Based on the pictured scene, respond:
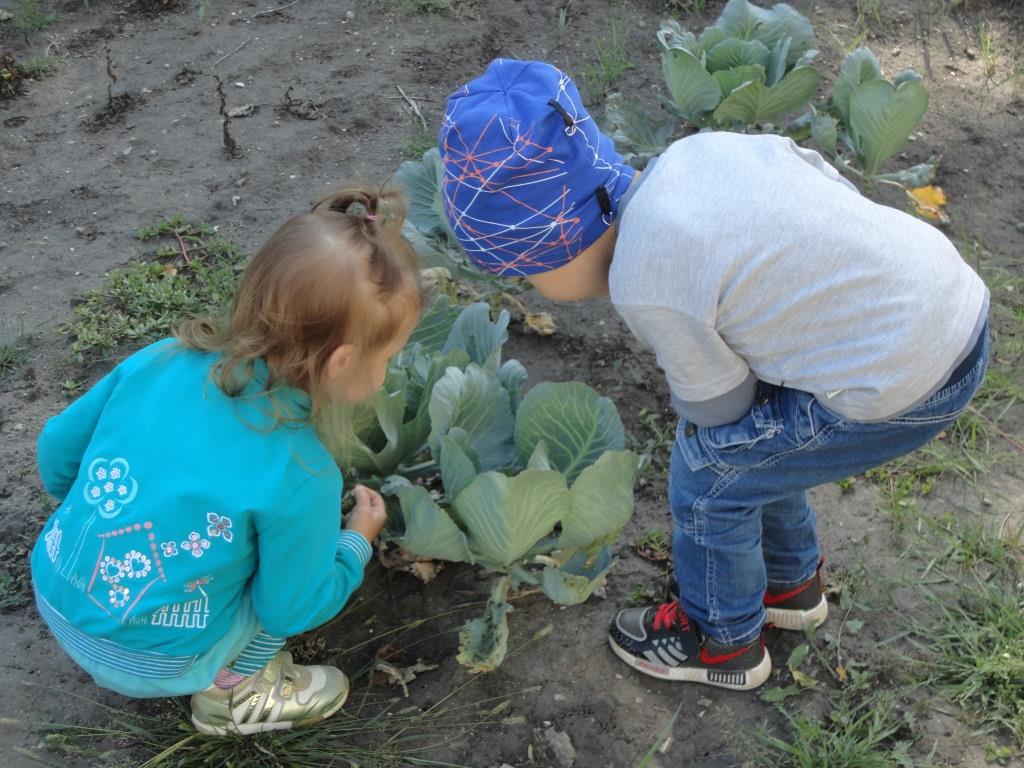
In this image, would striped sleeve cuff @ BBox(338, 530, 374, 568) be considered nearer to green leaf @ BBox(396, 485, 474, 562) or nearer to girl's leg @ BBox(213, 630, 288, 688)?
green leaf @ BBox(396, 485, 474, 562)

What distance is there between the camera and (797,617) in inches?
96.2

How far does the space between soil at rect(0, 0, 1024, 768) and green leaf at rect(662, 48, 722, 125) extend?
759 mm

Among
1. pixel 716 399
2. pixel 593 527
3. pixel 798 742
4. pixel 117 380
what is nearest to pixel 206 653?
pixel 117 380

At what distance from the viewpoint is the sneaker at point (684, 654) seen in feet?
7.61

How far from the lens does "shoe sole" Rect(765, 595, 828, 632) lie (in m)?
2.44

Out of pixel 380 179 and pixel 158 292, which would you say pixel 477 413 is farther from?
pixel 380 179

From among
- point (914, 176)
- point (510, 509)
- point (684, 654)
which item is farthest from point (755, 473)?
point (914, 176)

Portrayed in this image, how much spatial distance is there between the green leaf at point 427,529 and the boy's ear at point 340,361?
0.44 metres

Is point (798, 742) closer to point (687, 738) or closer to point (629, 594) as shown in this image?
point (687, 738)

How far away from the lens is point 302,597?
6.18ft

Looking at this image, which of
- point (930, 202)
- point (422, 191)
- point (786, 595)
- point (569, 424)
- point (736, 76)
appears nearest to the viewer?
point (569, 424)

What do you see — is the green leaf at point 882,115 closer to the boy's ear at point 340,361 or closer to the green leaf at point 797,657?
the green leaf at point 797,657

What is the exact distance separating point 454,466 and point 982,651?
1.31 meters

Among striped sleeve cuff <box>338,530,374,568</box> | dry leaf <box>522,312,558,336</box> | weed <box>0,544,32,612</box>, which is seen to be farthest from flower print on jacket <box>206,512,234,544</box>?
dry leaf <box>522,312,558,336</box>
